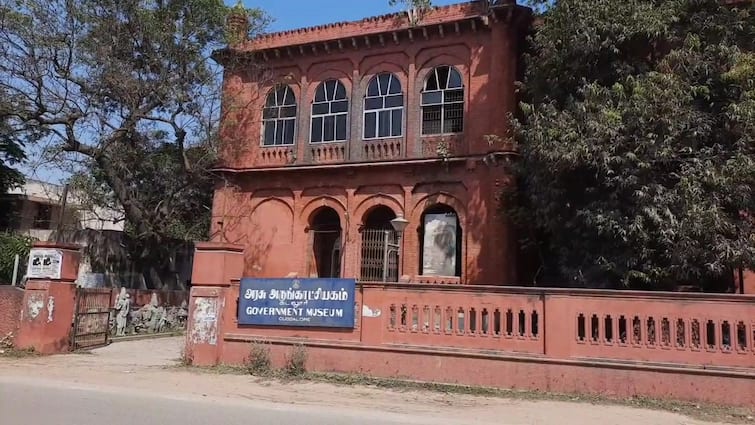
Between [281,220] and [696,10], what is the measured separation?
506 inches

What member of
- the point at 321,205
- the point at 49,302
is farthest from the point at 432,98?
the point at 49,302

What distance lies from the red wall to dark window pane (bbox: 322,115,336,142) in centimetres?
943

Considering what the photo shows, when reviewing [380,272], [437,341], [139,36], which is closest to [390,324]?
[437,341]

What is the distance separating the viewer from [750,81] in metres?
11.8

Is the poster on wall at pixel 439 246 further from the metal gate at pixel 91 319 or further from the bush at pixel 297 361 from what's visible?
the metal gate at pixel 91 319

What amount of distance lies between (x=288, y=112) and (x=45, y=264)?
911cm

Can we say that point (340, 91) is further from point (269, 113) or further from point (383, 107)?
point (269, 113)

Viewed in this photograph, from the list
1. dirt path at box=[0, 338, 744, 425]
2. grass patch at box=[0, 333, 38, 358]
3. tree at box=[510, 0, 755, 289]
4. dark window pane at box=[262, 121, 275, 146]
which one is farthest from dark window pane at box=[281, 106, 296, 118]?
grass patch at box=[0, 333, 38, 358]

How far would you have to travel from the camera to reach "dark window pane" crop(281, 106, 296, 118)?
2097cm

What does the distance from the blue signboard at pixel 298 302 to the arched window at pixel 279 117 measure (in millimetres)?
9016

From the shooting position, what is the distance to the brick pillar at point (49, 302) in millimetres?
14141

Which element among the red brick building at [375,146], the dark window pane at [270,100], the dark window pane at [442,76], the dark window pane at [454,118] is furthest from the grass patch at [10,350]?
the dark window pane at [442,76]

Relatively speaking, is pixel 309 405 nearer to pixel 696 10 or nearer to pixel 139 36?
pixel 696 10

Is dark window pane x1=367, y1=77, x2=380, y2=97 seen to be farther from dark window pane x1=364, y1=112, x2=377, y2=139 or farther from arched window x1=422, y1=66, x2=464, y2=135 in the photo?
arched window x1=422, y1=66, x2=464, y2=135
